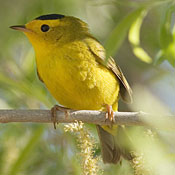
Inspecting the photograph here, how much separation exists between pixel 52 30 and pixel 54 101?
74 cm

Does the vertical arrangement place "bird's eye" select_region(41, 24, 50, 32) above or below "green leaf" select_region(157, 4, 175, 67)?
below

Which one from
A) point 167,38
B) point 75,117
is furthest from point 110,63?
point 167,38

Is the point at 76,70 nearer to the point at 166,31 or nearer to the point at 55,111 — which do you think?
the point at 55,111

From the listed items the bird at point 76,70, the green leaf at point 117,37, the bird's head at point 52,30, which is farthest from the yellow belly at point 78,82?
the green leaf at point 117,37

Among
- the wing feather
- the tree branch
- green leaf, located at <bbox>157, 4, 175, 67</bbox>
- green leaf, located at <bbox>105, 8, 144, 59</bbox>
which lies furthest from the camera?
the wing feather

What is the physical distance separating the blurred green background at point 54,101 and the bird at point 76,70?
13 cm

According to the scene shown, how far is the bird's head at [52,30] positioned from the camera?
14.9ft

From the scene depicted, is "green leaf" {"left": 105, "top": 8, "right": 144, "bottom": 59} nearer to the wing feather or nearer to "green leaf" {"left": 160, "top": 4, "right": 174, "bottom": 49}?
"green leaf" {"left": 160, "top": 4, "right": 174, "bottom": 49}

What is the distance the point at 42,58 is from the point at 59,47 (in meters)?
0.21

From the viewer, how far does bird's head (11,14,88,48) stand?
179 inches

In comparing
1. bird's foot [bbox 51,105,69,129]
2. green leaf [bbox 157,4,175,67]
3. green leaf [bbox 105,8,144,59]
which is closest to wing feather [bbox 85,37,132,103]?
bird's foot [bbox 51,105,69,129]

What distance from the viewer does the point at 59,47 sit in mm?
4418

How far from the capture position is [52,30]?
4.68 m

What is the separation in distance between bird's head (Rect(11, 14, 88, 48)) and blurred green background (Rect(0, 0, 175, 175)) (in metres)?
0.11
